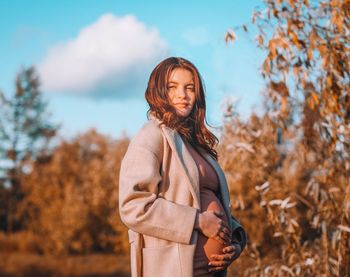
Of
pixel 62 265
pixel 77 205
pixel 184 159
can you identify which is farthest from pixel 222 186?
pixel 77 205

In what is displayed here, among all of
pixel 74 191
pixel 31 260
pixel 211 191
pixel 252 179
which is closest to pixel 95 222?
pixel 74 191

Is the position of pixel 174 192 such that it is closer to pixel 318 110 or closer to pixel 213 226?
pixel 213 226

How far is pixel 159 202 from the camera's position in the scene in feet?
7.82

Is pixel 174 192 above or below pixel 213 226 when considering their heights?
above

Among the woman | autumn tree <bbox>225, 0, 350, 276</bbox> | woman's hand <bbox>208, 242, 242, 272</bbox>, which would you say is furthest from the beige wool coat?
autumn tree <bbox>225, 0, 350, 276</bbox>

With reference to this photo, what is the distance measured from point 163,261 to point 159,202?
25 cm

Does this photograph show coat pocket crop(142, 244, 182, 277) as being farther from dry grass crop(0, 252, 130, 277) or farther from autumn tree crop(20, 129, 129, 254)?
autumn tree crop(20, 129, 129, 254)

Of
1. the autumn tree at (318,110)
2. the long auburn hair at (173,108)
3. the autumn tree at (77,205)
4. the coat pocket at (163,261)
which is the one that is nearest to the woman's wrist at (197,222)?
the coat pocket at (163,261)

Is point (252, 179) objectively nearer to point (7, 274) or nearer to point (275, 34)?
point (275, 34)

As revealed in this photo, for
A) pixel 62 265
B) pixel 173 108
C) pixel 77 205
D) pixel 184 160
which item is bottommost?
pixel 62 265

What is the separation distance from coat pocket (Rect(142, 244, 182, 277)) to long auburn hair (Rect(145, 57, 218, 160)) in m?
0.54

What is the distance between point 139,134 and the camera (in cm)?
254

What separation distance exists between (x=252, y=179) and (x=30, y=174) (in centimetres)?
1789

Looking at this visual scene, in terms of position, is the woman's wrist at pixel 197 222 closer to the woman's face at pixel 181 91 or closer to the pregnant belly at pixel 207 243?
the pregnant belly at pixel 207 243
